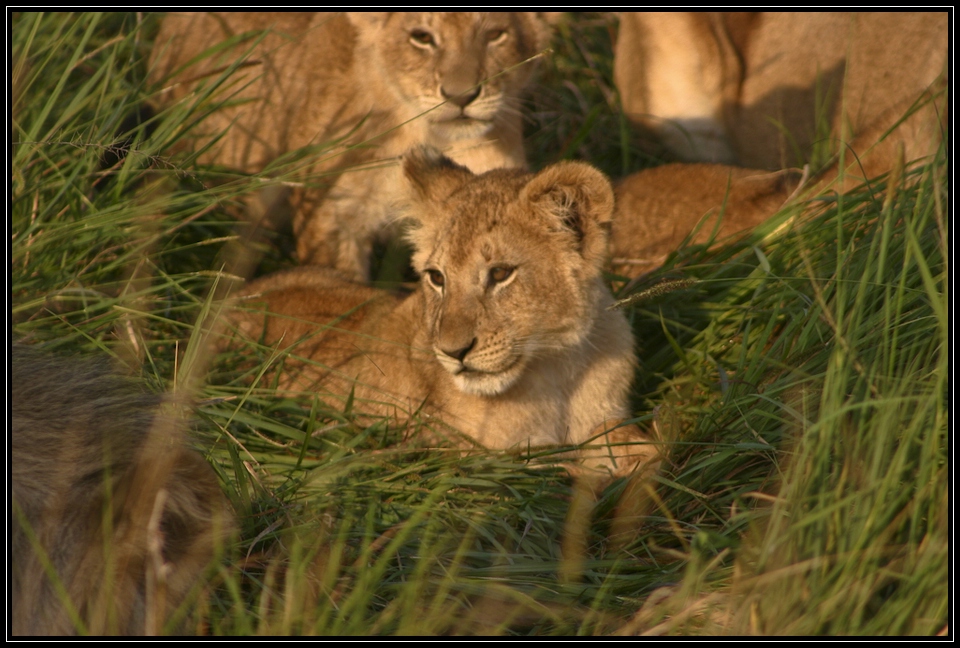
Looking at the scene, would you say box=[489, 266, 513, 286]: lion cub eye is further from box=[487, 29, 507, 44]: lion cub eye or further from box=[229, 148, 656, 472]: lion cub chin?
box=[487, 29, 507, 44]: lion cub eye

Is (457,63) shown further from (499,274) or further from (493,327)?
(493,327)

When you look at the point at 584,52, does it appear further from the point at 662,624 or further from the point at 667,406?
the point at 662,624

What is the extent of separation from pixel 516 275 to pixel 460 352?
387 millimetres

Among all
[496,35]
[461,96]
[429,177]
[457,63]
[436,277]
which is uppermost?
[496,35]

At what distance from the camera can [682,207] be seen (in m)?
5.23

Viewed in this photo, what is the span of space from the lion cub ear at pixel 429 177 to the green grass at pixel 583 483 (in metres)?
0.92

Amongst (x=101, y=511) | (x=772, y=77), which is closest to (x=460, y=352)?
(x=101, y=511)

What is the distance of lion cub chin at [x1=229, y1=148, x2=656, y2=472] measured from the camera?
3.81m

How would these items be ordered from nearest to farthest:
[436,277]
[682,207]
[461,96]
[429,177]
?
[436,277] < [429,177] < [461,96] < [682,207]

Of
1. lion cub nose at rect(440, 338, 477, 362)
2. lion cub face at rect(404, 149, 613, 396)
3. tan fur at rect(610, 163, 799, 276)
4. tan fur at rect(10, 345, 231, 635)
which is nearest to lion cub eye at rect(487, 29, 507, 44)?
tan fur at rect(610, 163, 799, 276)

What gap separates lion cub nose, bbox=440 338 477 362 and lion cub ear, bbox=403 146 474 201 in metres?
0.83

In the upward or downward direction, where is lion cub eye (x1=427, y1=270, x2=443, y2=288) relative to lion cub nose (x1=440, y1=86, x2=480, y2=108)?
downward

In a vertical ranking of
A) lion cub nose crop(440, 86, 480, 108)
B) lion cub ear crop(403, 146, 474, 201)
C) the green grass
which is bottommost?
the green grass

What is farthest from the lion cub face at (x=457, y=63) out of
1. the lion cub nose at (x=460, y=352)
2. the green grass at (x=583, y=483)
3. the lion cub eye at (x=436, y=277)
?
the lion cub nose at (x=460, y=352)
